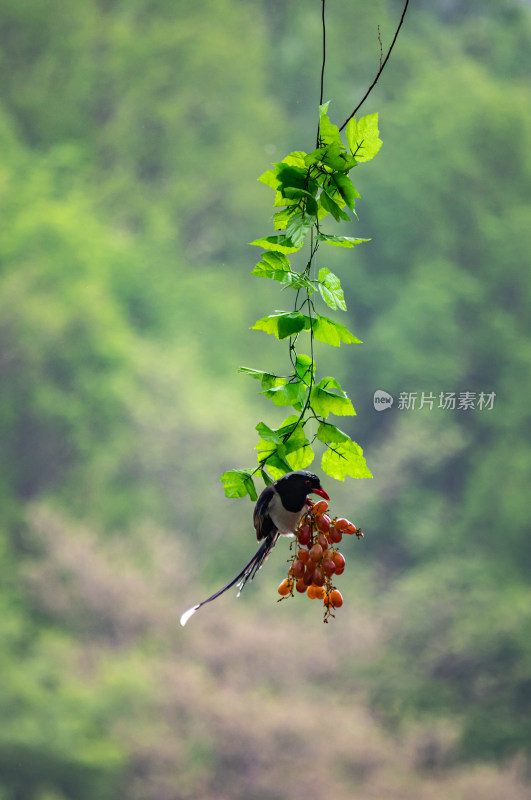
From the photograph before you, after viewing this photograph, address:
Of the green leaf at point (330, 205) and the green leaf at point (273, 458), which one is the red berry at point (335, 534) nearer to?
the green leaf at point (273, 458)

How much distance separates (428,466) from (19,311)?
149cm

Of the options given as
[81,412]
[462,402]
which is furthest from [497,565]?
[81,412]

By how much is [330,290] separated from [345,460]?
0.43ft

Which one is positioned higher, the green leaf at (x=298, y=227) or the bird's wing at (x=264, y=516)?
the green leaf at (x=298, y=227)

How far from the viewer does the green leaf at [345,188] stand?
57 cm

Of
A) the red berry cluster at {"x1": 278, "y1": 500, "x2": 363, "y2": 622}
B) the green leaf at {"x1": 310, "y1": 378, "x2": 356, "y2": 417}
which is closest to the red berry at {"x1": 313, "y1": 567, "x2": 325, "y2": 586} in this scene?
the red berry cluster at {"x1": 278, "y1": 500, "x2": 363, "y2": 622}

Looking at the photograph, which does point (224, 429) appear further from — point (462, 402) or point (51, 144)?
point (51, 144)

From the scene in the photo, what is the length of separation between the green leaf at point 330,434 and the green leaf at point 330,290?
9cm

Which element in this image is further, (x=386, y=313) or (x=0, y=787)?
(x=386, y=313)

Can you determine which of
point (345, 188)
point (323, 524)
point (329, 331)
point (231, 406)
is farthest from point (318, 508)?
point (231, 406)

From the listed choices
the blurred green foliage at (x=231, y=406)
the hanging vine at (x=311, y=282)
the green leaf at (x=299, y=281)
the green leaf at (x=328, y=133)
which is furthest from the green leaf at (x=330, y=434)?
the blurred green foliage at (x=231, y=406)

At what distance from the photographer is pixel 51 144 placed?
8.93ft

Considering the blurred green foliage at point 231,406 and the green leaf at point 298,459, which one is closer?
the green leaf at point 298,459

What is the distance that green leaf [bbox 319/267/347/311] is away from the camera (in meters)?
0.58
